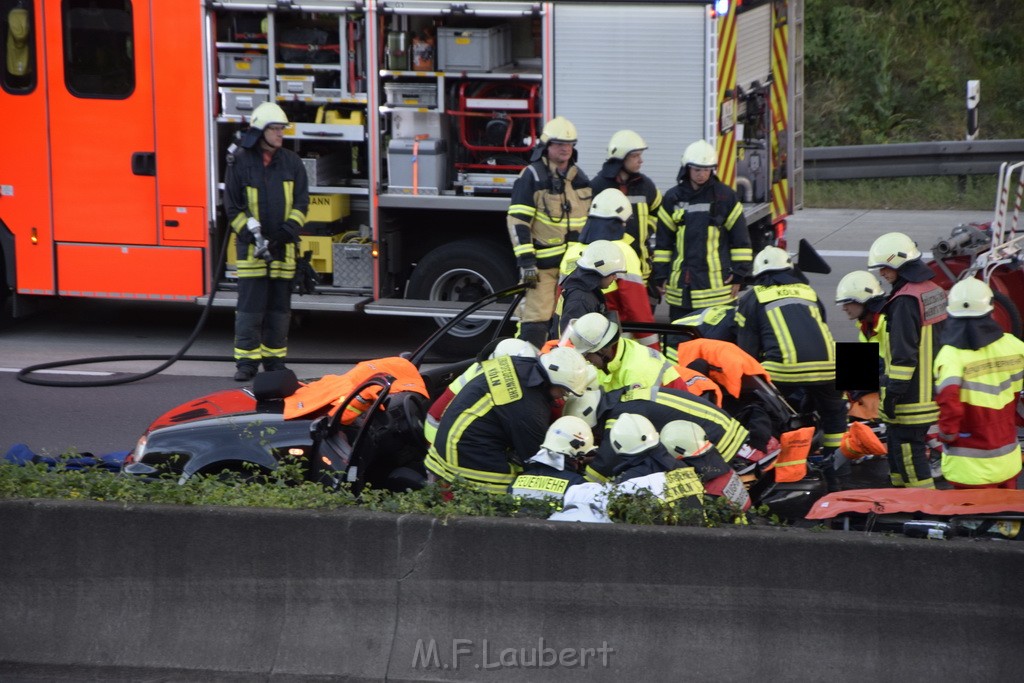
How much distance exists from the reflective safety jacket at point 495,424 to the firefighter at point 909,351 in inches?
71.1

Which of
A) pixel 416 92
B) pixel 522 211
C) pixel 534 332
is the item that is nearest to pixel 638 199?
pixel 522 211

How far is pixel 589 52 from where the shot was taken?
30.0ft

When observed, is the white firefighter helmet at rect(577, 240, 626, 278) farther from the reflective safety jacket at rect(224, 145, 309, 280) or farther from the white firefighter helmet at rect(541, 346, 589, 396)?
the reflective safety jacket at rect(224, 145, 309, 280)

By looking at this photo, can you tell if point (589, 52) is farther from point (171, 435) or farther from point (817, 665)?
point (817, 665)

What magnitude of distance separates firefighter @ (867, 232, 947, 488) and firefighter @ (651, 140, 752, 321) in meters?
2.11

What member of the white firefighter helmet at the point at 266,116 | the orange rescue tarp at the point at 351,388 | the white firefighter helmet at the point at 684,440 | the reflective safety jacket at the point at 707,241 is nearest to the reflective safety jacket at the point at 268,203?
the white firefighter helmet at the point at 266,116

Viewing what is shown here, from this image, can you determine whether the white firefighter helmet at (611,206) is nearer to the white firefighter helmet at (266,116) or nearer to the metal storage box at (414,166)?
the metal storage box at (414,166)

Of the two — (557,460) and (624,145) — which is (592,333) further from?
(624,145)

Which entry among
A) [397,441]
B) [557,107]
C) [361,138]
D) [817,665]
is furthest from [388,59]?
[817,665]

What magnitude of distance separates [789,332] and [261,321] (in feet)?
12.9

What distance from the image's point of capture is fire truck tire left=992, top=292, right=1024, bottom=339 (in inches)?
285

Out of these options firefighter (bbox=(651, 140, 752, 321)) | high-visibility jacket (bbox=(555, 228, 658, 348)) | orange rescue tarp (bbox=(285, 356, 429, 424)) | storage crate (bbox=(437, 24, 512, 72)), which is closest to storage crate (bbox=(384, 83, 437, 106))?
storage crate (bbox=(437, 24, 512, 72))

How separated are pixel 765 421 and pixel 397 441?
1.76 m

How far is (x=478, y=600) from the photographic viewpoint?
4484 mm
